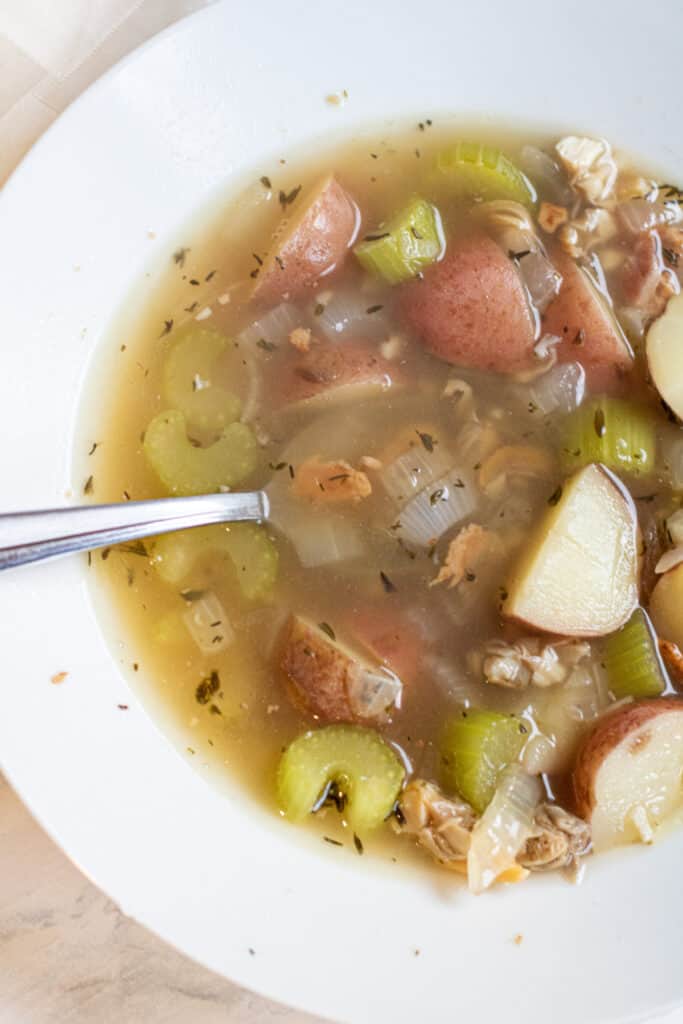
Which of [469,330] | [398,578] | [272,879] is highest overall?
[469,330]

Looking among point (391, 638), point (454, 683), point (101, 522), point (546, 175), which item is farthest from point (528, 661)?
point (546, 175)

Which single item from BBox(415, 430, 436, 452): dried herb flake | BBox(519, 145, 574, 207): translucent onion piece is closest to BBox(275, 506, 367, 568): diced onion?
BBox(415, 430, 436, 452): dried herb flake

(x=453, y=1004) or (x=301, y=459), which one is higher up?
(x=301, y=459)

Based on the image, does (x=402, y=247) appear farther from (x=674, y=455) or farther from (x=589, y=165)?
(x=674, y=455)

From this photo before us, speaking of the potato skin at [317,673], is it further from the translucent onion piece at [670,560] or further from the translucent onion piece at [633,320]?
the translucent onion piece at [633,320]

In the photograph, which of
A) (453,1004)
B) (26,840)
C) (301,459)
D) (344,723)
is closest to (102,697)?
(26,840)

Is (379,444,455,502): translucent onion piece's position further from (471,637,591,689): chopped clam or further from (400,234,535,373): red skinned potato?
(471,637,591,689): chopped clam

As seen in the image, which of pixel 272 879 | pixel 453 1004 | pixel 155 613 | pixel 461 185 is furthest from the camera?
pixel 461 185

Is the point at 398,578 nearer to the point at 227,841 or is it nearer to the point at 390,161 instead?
the point at 227,841
